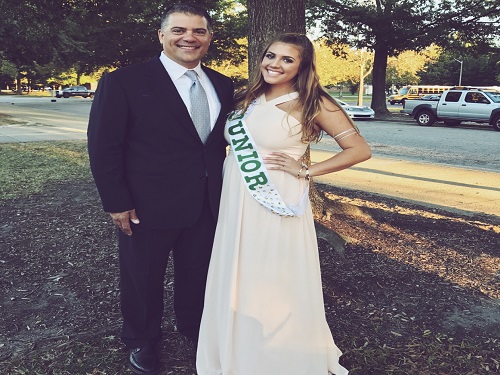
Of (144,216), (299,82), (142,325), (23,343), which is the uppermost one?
(299,82)

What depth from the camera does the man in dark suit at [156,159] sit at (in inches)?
95.7

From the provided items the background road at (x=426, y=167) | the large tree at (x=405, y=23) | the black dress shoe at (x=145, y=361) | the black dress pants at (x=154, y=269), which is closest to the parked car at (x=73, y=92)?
the large tree at (x=405, y=23)

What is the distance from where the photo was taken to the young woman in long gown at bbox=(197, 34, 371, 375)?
2.42 meters

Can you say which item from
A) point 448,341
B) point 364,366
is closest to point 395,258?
point 448,341

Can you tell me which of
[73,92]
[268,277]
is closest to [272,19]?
[268,277]

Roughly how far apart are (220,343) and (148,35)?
92.9 ft

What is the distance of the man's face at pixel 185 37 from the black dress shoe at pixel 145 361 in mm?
1547

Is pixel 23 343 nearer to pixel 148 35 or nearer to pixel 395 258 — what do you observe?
pixel 395 258

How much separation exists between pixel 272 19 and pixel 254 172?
7.64 feet

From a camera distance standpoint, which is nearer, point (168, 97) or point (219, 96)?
point (168, 97)

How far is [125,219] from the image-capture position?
255cm

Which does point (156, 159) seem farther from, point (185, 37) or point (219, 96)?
point (185, 37)

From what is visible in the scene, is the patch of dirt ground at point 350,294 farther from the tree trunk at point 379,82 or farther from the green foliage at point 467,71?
the green foliage at point 467,71

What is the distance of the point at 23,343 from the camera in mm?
3010
